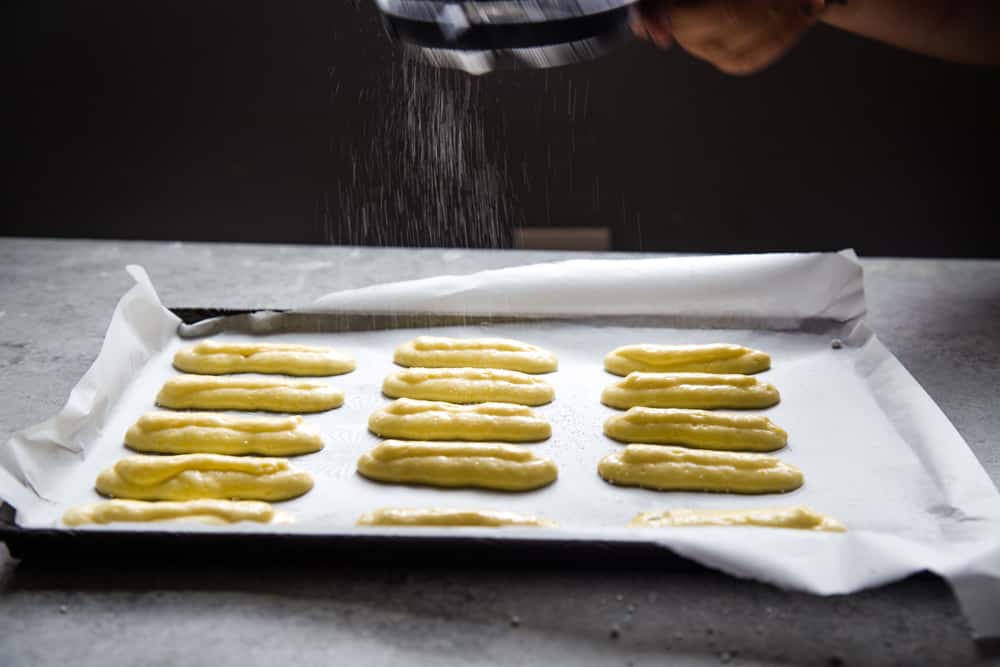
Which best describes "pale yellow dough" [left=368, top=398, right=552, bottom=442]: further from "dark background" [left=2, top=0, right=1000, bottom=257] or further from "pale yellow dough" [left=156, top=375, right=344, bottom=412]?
"dark background" [left=2, top=0, right=1000, bottom=257]

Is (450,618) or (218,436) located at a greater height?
(218,436)

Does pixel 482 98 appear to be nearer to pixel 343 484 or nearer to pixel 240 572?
pixel 343 484

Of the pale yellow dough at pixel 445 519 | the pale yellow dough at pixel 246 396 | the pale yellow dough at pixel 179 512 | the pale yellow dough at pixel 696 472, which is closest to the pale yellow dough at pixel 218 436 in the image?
the pale yellow dough at pixel 246 396

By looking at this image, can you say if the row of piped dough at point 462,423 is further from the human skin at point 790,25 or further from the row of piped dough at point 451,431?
the human skin at point 790,25

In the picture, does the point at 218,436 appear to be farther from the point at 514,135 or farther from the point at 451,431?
the point at 514,135

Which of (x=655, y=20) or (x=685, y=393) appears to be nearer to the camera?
(x=655, y=20)

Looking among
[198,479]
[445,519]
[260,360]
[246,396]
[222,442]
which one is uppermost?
[260,360]

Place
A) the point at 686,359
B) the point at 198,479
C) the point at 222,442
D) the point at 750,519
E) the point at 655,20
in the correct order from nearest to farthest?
the point at 655,20, the point at 750,519, the point at 198,479, the point at 222,442, the point at 686,359

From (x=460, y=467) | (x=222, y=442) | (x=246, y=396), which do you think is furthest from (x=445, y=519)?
(x=246, y=396)
